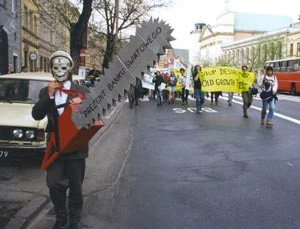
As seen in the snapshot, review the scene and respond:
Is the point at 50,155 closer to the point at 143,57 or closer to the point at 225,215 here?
the point at 143,57

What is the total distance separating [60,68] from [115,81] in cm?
64

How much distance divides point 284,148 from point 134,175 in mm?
3983

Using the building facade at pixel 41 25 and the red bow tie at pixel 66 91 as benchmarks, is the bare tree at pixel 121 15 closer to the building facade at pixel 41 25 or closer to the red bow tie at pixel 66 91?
the building facade at pixel 41 25

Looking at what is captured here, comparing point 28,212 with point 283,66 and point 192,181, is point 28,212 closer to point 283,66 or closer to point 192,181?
point 192,181

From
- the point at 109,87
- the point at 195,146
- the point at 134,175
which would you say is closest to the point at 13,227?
the point at 109,87

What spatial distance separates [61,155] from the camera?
4691 mm

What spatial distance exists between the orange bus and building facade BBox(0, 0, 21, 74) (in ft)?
69.7

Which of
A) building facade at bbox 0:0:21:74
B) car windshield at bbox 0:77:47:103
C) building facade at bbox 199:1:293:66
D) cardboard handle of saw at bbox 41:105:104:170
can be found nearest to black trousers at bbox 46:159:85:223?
cardboard handle of saw at bbox 41:105:104:170

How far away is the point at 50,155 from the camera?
4738 mm

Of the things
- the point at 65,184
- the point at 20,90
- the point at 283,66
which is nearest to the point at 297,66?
the point at 283,66

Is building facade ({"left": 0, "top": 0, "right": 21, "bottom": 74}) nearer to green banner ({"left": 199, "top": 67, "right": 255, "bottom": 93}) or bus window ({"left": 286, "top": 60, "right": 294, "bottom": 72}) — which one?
green banner ({"left": 199, "top": 67, "right": 255, "bottom": 93})

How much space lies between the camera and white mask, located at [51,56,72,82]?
4660 millimetres

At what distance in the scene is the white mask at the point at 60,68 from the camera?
466cm

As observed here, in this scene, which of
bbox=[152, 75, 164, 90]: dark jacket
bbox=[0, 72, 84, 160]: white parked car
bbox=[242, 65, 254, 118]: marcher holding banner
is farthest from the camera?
bbox=[152, 75, 164, 90]: dark jacket
